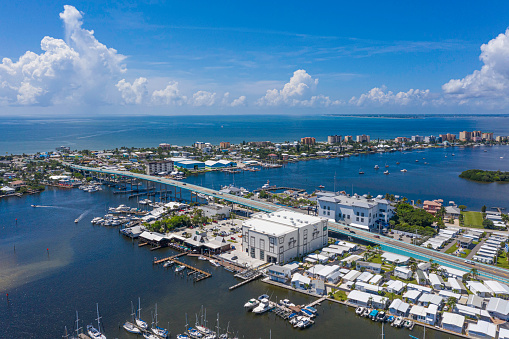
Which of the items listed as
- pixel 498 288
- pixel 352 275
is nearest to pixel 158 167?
pixel 352 275

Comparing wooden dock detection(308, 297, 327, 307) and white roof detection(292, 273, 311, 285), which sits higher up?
white roof detection(292, 273, 311, 285)

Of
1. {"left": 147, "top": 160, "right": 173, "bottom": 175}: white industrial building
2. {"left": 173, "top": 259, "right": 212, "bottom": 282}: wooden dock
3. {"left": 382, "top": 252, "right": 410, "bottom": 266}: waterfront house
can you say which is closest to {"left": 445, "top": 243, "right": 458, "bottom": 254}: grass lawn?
{"left": 382, "top": 252, "right": 410, "bottom": 266}: waterfront house

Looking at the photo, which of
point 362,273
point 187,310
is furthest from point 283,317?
point 362,273

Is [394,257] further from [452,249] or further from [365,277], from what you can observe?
[452,249]

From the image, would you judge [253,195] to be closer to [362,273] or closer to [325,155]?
[362,273]

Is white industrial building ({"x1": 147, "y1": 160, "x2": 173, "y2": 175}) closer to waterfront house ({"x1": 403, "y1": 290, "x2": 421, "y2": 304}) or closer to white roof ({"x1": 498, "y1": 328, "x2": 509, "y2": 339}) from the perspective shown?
waterfront house ({"x1": 403, "y1": 290, "x2": 421, "y2": 304})

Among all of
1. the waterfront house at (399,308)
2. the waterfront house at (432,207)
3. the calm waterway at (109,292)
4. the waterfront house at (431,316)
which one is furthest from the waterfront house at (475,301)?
the waterfront house at (432,207)
